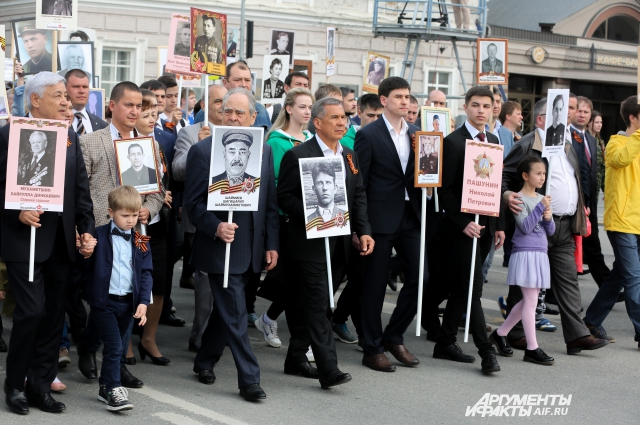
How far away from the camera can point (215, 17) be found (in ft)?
28.9

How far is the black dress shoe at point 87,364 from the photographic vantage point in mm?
6922

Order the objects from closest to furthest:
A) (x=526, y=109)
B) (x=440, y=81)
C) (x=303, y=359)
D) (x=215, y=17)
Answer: (x=303, y=359) → (x=215, y=17) → (x=440, y=81) → (x=526, y=109)

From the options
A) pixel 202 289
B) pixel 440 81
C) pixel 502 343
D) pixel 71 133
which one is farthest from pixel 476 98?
pixel 440 81

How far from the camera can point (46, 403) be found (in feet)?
20.0

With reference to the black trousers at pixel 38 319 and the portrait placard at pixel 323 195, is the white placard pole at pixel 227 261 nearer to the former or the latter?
the portrait placard at pixel 323 195

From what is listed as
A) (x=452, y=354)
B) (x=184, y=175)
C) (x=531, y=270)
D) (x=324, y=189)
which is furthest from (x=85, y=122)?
(x=531, y=270)

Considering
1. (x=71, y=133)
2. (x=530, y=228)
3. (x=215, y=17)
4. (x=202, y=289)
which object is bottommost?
(x=202, y=289)

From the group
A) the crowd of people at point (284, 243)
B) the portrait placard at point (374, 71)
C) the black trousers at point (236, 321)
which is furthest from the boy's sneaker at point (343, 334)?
the portrait placard at point (374, 71)

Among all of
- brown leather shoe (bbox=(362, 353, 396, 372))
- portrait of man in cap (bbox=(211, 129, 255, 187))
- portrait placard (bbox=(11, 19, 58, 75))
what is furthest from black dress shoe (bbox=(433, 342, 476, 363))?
portrait placard (bbox=(11, 19, 58, 75))

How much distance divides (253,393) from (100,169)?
189cm

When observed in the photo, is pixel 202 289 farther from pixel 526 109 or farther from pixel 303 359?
pixel 526 109

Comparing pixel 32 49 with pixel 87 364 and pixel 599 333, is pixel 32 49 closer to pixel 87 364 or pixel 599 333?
pixel 87 364

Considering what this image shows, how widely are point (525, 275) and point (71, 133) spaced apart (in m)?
3.80

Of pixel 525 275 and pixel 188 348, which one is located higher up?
pixel 525 275
